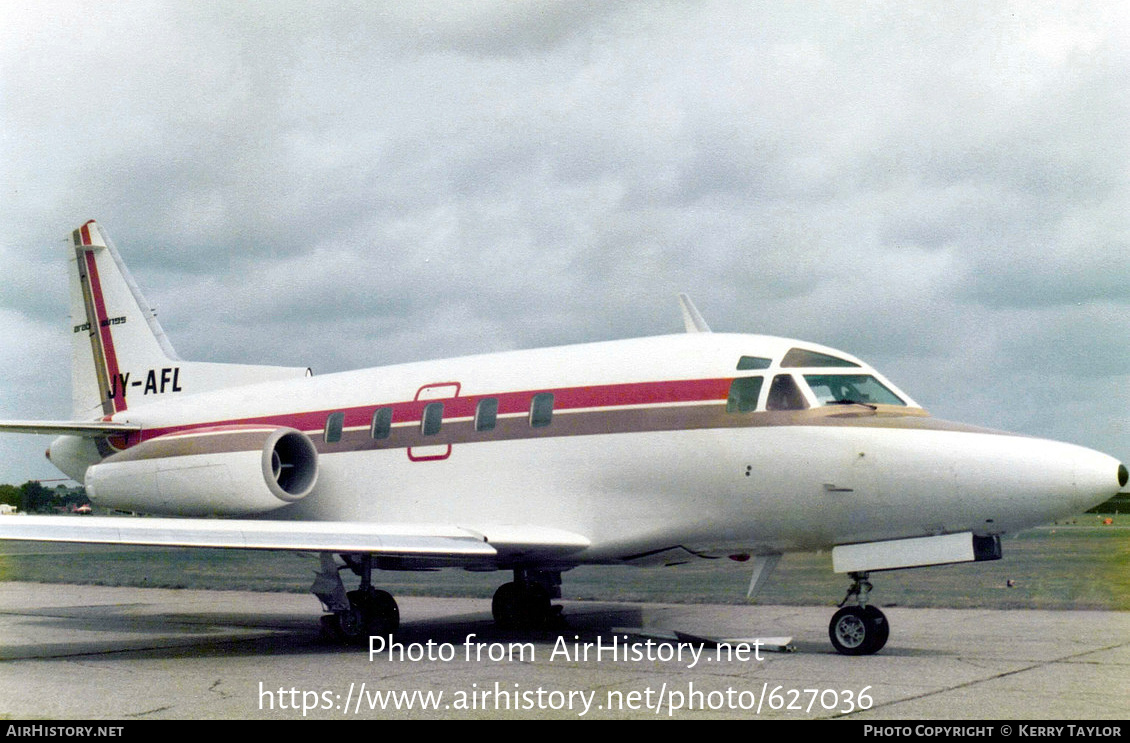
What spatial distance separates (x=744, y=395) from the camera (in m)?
11.0

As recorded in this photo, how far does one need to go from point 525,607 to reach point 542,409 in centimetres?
335

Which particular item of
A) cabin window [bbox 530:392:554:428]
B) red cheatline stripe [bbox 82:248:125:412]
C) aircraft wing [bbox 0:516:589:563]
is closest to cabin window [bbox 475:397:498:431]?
cabin window [bbox 530:392:554:428]

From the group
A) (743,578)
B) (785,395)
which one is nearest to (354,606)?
(785,395)

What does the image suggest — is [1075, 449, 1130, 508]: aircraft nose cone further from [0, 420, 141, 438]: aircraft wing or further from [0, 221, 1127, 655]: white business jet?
[0, 420, 141, 438]: aircraft wing

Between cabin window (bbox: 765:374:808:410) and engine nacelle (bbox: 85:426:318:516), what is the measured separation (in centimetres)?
630

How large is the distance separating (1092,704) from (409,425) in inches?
324

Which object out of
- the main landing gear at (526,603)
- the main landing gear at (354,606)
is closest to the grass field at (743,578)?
the main landing gear at (354,606)

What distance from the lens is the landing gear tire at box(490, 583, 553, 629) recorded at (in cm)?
1423

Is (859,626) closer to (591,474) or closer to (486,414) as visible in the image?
(591,474)

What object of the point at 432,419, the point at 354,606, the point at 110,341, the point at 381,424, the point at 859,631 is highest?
the point at 110,341

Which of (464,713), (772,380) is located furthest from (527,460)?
(464,713)

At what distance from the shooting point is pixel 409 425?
44.1 ft
